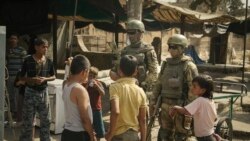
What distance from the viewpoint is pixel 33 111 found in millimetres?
5535

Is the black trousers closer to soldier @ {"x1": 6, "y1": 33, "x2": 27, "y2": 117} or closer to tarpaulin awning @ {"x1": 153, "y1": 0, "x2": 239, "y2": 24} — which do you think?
soldier @ {"x1": 6, "y1": 33, "x2": 27, "y2": 117}

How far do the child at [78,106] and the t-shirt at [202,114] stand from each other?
111cm

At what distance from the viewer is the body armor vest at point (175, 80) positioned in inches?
189

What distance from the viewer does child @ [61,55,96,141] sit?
355 centimetres

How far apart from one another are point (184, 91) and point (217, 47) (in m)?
18.6

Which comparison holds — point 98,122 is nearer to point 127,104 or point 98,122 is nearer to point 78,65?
point 127,104

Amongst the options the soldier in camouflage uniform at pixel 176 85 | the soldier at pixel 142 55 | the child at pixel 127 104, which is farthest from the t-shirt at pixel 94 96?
the child at pixel 127 104

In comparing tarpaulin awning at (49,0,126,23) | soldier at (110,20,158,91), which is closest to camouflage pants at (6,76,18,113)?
tarpaulin awning at (49,0,126,23)

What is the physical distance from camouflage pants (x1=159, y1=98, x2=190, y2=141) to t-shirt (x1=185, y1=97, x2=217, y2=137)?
499 millimetres

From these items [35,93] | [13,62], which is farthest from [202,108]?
[13,62]

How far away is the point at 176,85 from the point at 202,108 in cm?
75

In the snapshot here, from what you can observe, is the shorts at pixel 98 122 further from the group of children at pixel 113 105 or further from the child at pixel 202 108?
the group of children at pixel 113 105

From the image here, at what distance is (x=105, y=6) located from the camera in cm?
945

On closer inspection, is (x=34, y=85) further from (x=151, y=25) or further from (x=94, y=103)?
(x=151, y=25)
